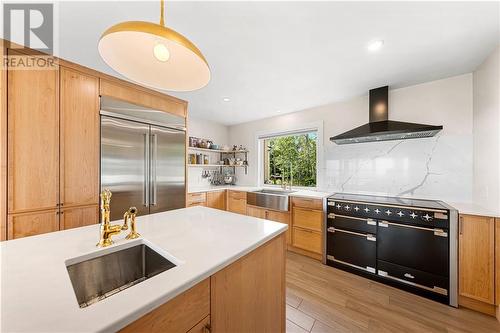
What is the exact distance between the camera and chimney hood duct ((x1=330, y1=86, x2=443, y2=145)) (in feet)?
7.24

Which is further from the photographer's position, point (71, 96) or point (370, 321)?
point (71, 96)

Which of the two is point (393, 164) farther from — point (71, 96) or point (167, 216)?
point (71, 96)

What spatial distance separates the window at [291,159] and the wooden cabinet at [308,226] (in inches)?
30.8

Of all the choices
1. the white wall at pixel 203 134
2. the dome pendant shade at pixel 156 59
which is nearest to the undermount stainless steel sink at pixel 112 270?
the dome pendant shade at pixel 156 59

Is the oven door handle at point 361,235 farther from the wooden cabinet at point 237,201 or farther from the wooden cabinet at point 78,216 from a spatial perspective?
the wooden cabinet at point 78,216

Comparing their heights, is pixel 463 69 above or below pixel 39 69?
above

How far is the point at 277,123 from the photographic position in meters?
3.80

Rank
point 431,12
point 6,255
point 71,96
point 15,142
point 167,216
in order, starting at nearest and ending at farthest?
point 6,255, point 431,12, point 167,216, point 15,142, point 71,96

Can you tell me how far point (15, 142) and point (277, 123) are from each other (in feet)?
11.3

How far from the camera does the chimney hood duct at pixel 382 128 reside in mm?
2208

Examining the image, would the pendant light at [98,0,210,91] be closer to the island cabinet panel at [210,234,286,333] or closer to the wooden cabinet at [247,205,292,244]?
the island cabinet panel at [210,234,286,333]

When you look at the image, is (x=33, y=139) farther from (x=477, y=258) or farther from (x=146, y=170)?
(x=477, y=258)

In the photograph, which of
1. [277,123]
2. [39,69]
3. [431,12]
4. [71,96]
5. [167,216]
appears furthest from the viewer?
[277,123]

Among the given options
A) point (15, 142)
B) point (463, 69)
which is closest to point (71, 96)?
point (15, 142)
